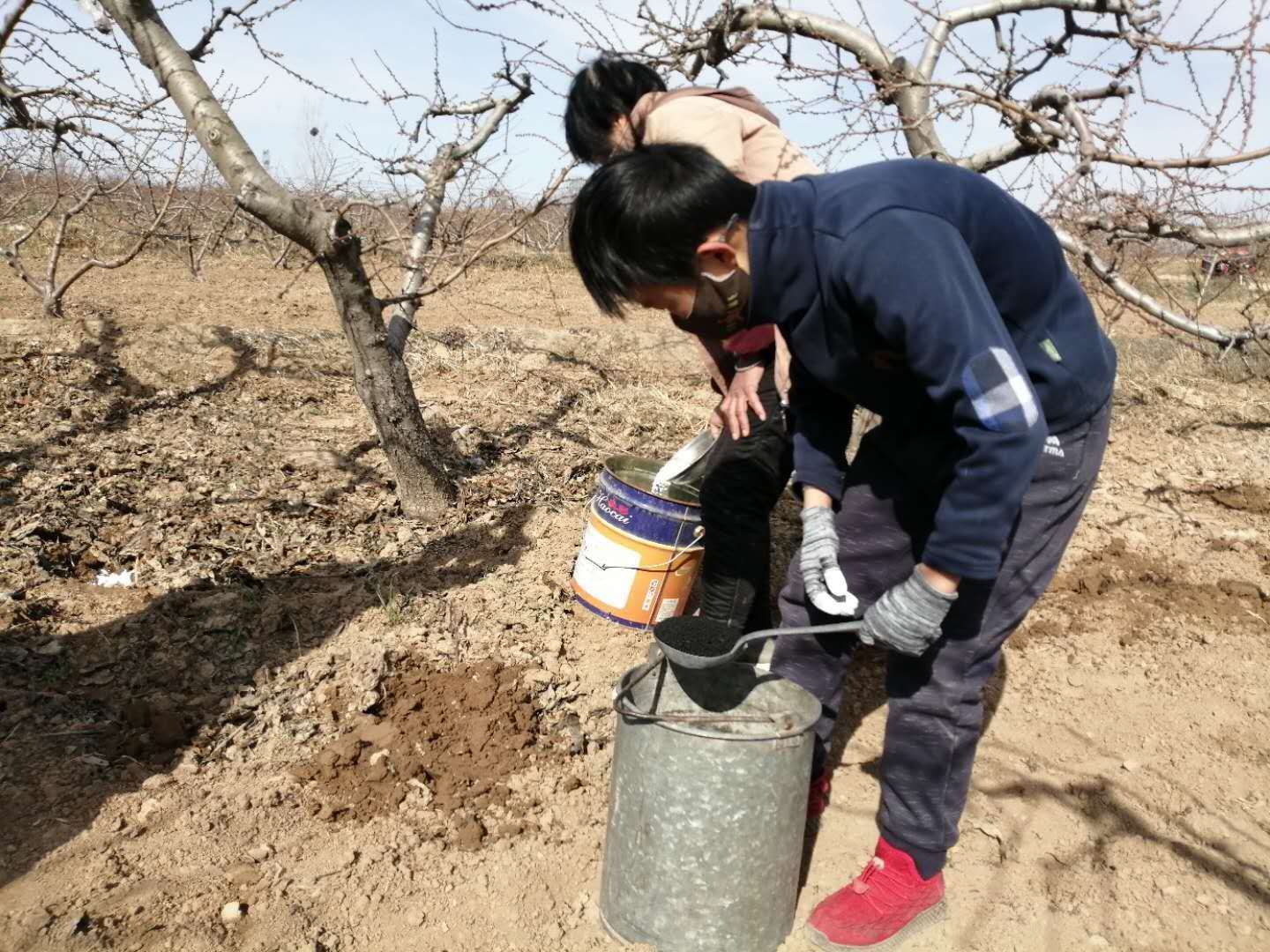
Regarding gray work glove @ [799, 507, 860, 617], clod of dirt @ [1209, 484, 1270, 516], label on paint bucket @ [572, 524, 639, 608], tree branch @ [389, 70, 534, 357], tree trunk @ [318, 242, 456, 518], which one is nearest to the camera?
gray work glove @ [799, 507, 860, 617]

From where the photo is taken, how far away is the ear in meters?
1.52

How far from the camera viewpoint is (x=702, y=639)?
1.88 m

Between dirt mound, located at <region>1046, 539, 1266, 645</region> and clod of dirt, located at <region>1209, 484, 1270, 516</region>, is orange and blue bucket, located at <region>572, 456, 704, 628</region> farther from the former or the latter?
clod of dirt, located at <region>1209, 484, 1270, 516</region>

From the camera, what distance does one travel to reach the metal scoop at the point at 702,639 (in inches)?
68.9

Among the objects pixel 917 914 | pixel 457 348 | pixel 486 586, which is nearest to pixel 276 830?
pixel 486 586

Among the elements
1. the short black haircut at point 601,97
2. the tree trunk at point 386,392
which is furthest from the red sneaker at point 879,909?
the tree trunk at point 386,392

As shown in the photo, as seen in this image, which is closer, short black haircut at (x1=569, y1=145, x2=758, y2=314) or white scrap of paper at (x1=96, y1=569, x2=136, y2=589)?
short black haircut at (x1=569, y1=145, x2=758, y2=314)

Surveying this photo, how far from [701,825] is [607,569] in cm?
138

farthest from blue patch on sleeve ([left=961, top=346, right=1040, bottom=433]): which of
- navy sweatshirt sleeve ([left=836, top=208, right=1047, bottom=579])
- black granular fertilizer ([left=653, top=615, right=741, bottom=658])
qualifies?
black granular fertilizer ([left=653, top=615, right=741, bottom=658])

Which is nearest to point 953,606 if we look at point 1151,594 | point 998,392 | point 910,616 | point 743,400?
point 910,616

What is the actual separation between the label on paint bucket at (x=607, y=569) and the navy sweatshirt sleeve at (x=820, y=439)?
3.67 feet

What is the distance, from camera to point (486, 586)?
11.4ft

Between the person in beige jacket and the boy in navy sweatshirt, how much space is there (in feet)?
2.05

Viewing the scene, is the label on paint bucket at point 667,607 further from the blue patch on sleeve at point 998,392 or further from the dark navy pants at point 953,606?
the blue patch on sleeve at point 998,392
